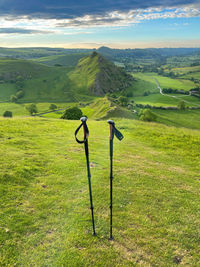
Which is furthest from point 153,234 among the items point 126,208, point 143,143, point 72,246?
point 143,143

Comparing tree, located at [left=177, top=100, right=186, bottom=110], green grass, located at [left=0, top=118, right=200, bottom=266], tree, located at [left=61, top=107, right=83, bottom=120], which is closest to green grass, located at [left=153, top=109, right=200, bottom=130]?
tree, located at [left=177, top=100, right=186, bottom=110]

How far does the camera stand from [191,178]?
16625mm

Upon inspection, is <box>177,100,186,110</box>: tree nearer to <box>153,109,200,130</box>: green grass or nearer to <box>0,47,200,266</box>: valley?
<box>153,109,200,130</box>: green grass

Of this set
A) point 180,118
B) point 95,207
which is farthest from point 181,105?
point 95,207

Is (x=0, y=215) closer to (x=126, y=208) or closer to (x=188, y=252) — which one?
(x=126, y=208)

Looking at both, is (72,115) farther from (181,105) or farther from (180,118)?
(181,105)

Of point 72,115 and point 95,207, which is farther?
point 72,115

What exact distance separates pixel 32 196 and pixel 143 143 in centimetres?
1881

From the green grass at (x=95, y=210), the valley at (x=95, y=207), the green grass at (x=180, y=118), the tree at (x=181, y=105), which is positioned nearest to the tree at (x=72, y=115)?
the green grass at (x=180, y=118)

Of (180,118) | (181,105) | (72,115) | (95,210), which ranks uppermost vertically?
(95,210)

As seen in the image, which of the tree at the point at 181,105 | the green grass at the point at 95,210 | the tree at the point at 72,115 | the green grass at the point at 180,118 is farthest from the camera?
the tree at the point at 181,105

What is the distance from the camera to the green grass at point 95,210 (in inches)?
342

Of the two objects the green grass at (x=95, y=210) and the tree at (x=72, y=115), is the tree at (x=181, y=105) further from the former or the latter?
the green grass at (x=95, y=210)

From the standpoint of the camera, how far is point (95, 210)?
448 inches
